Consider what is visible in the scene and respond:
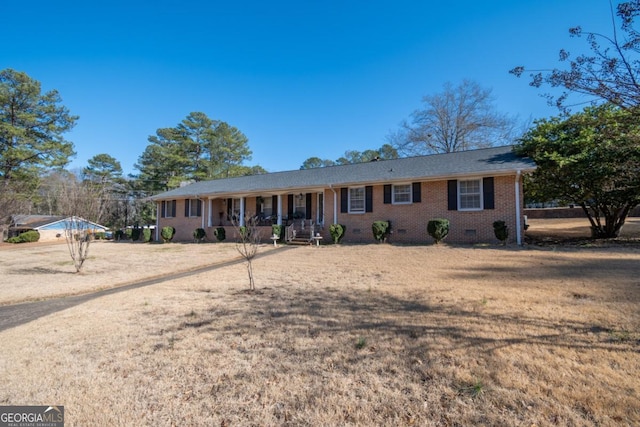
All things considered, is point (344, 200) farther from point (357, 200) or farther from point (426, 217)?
point (426, 217)

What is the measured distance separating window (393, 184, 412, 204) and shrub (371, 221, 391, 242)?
1.38 m

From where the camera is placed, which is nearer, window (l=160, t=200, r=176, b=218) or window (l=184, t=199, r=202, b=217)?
window (l=184, t=199, r=202, b=217)

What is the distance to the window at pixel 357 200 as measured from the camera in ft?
52.7

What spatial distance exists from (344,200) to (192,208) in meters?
12.2

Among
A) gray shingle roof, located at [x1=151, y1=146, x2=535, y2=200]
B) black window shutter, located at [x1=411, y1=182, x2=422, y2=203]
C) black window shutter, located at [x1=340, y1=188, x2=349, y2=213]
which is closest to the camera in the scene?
gray shingle roof, located at [x1=151, y1=146, x2=535, y2=200]

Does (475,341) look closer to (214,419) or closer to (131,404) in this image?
(214,419)

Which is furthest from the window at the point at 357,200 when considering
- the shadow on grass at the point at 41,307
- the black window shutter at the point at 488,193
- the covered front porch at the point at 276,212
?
the shadow on grass at the point at 41,307

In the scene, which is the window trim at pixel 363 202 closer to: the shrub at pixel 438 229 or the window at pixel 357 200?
the window at pixel 357 200

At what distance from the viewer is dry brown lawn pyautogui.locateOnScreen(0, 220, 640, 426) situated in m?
2.54

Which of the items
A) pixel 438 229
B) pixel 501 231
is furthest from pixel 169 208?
pixel 501 231

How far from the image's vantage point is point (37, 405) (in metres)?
2.85

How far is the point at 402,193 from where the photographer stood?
49.5ft

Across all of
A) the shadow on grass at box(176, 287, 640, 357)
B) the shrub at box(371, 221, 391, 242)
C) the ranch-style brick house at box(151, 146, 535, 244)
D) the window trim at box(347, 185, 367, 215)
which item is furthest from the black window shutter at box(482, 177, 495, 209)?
the shadow on grass at box(176, 287, 640, 357)

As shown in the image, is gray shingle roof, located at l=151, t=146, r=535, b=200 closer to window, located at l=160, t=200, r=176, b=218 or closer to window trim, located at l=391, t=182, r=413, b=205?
window trim, located at l=391, t=182, r=413, b=205
